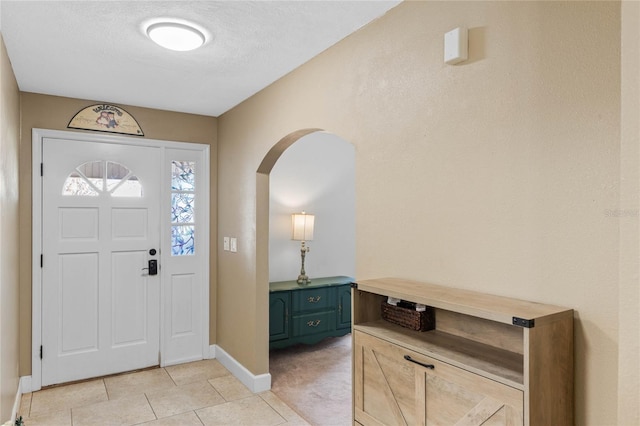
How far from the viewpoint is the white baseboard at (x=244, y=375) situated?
3441 millimetres

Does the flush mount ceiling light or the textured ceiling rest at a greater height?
the textured ceiling

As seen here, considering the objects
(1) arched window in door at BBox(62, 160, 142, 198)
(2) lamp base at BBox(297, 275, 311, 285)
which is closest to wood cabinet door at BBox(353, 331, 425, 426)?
(2) lamp base at BBox(297, 275, 311, 285)

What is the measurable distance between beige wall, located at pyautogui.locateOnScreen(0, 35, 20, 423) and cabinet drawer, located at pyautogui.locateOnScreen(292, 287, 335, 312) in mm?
2315

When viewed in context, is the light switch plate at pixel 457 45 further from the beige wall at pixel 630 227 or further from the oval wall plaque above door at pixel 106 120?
the oval wall plaque above door at pixel 106 120

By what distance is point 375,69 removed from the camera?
2217mm

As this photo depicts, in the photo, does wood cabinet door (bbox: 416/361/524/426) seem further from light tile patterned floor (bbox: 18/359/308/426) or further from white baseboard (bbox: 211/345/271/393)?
white baseboard (bbox: 211/345/271/393)

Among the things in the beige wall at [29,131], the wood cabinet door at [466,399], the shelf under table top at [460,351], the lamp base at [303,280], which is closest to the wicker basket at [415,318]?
the shelf under table top at [460,351]

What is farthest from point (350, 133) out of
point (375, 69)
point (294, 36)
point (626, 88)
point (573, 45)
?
point (626, 88)

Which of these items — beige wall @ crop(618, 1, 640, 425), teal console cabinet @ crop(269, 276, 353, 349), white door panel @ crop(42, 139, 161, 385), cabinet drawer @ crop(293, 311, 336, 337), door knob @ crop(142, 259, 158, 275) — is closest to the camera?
beige wall @ crop(618, 1, 640, 425)

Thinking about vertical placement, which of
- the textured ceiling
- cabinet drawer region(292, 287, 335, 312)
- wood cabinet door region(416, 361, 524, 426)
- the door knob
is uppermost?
the textured ceiling

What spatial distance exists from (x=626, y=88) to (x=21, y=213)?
4.00 meters

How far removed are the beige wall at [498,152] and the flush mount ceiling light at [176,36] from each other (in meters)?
0.76

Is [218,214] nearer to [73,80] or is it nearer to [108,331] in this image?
[108,331]

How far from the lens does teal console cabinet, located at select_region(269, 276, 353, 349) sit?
13.8 ft
